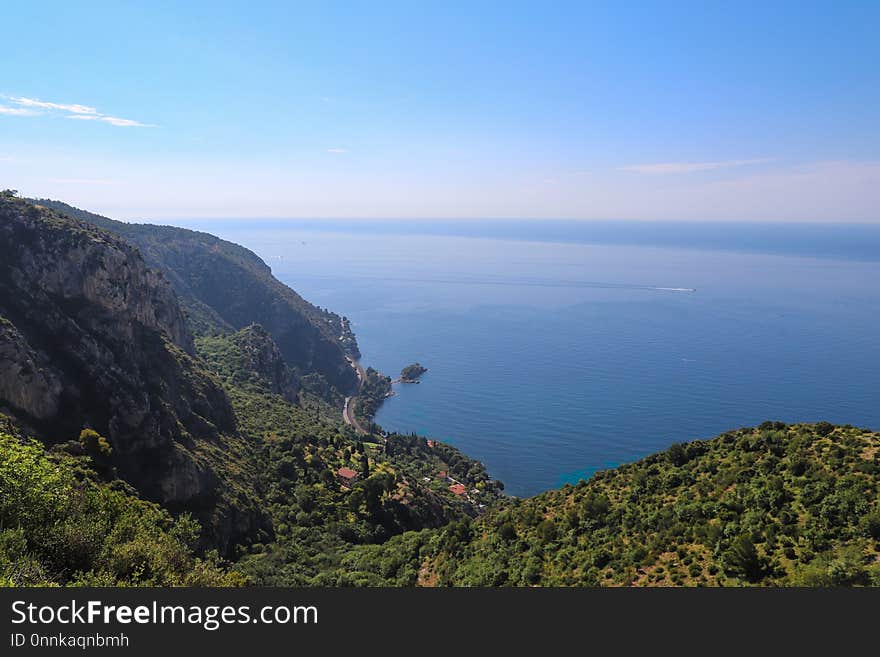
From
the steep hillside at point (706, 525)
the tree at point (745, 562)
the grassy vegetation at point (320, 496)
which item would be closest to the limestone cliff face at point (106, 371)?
the grassy vegetation at point (320, 496)

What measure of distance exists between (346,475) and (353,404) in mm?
87381

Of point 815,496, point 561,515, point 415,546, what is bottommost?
point 415,546

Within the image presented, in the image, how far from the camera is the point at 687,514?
96.5 ft

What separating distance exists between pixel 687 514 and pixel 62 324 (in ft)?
204

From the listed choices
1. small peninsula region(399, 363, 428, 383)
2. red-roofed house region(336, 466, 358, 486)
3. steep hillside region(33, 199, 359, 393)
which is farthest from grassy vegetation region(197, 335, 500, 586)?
steep hillside region(33, 199, 359, 393)

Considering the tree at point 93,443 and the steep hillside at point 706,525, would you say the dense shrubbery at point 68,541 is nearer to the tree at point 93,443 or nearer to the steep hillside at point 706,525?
the tree at point 93,443

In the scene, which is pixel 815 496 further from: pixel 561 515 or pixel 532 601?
pixel 532 601

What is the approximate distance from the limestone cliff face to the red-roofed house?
1544 cm

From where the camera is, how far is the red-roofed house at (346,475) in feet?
222

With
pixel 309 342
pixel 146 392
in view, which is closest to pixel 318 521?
pixel 146 392

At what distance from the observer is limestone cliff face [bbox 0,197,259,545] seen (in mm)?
42750

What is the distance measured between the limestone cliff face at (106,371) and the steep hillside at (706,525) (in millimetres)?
25937

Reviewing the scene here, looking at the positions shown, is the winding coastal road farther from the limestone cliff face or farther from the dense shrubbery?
the dense shrubbery

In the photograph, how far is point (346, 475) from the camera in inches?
2761
